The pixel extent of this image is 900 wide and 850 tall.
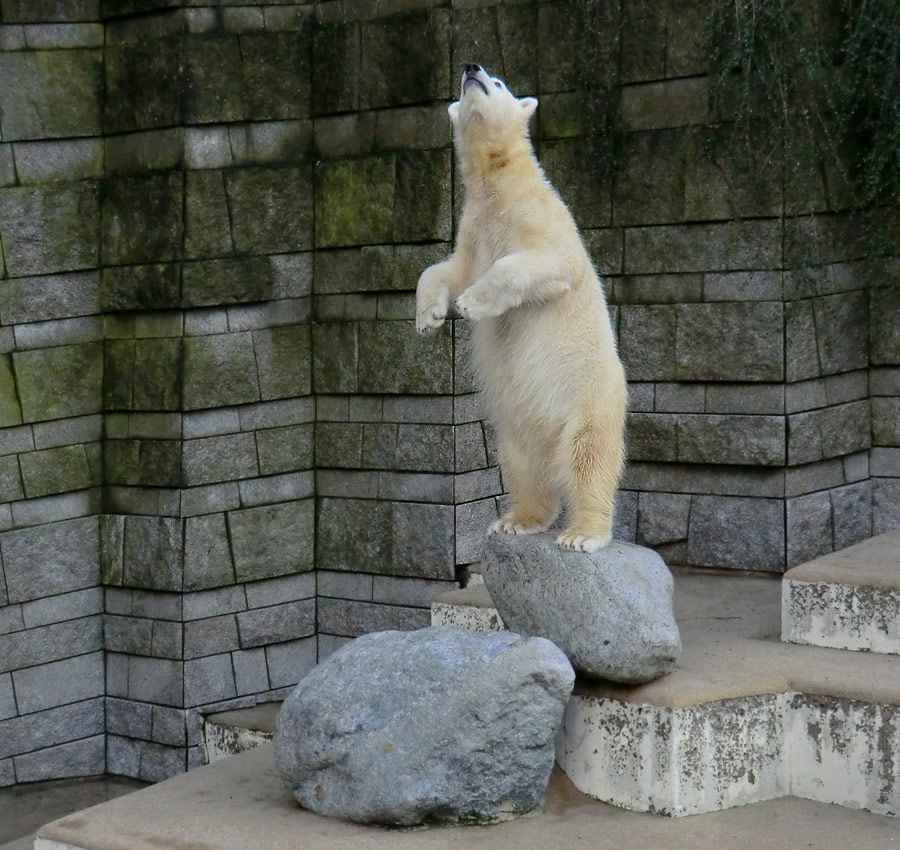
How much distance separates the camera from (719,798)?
4180 millimetres

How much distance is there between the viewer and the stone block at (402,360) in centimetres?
576

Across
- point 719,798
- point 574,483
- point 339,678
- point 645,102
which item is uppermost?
point 645,102

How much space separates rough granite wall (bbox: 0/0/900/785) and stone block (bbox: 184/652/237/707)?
1cm

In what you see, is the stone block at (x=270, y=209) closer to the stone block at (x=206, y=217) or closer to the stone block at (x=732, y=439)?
the stone block at (x=206, y=217)

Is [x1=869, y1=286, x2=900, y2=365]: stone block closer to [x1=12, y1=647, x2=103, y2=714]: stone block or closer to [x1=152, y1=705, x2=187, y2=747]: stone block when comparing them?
[x1=152, y1=705, x2=187, y2=747]: stone block

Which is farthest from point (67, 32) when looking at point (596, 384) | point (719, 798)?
point (719, 798)

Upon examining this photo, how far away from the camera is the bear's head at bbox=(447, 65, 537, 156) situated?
4.16 meters

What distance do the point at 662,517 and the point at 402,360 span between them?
4.32 feet

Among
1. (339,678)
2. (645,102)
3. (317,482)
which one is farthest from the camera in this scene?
(317,482)

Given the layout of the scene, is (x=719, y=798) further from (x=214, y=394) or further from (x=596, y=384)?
(x=214, y=394)

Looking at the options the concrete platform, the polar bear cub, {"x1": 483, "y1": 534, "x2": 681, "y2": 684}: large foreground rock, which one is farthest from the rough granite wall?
the concrete platform

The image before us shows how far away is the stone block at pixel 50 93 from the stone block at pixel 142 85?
0.07 metres

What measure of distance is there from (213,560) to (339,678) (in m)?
1.92

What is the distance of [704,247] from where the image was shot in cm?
564
